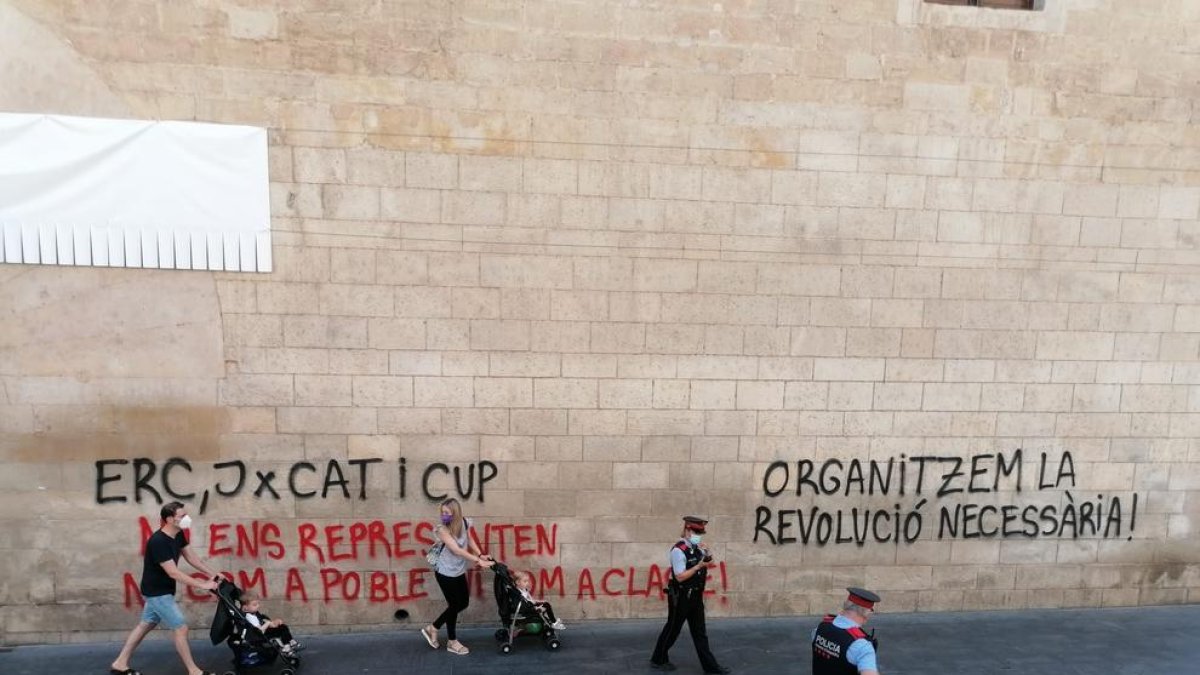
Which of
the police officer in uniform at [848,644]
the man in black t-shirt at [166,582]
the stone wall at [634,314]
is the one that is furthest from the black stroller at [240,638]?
the police officer in uniform at [848,644]

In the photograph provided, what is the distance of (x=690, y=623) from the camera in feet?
20.0

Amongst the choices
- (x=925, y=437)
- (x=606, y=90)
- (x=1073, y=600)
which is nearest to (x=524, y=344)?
(x=606, y=90)

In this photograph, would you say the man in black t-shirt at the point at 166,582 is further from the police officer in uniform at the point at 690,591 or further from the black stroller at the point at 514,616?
the police officer in uniform at the point at 690,591

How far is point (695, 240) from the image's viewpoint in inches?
270

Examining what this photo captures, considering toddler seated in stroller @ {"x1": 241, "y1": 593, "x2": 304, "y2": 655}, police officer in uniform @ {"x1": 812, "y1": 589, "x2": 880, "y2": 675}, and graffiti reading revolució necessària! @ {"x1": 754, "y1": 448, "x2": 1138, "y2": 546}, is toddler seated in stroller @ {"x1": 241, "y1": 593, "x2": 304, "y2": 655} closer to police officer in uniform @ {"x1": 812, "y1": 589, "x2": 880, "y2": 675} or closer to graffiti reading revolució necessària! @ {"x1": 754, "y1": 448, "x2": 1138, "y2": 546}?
police officer in uniform @ {"x1": 812, "y1": 589, "x2": 880, "y2": 675}

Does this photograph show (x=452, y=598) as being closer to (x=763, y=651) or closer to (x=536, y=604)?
(x=536, y=604)

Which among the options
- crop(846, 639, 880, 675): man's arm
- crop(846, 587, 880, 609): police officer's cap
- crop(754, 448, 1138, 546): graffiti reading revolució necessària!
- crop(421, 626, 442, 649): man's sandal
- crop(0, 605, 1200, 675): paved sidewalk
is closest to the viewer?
crop(846, 639, 880, 675): man's arm

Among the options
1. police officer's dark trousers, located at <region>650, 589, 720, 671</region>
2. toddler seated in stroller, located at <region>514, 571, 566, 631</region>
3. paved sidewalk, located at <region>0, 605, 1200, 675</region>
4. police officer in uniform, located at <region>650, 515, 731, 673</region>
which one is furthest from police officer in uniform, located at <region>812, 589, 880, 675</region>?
toddler seated in stroller, located at <region>514, 571, 566, 631</region>

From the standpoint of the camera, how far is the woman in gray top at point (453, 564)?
6266mm

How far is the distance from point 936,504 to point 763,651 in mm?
2628

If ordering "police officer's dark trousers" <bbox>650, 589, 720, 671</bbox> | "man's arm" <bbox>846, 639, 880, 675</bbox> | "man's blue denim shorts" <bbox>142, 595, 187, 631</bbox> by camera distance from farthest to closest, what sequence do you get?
"police officer's dark trousers" <bbox>650, 589, 720, 671</bbox>
"man's blue denim shorts" <bbox>142, 595, 187, 631</bbox>
"man's arm" <bbox>846, 639, 880, 675</bbox>

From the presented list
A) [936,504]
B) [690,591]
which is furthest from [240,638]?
[936,504]

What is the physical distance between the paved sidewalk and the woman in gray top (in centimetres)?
33

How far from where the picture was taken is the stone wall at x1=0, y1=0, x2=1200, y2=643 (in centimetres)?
636
